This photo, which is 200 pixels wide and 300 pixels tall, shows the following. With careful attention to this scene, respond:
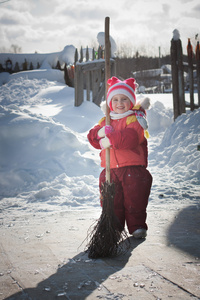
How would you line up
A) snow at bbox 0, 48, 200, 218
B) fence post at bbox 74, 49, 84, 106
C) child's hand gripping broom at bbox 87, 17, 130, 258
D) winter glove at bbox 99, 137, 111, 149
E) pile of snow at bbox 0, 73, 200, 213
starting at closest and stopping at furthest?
1. child's hand gripping broom at bbox 87, 17, 130, 258
2. winter glove at bbox 99, 137, 111, 149
3. snow at bbox 0, 48, 200, 218
4. pile of snow at bbox 0, 73, 200, 213
5. fence post at bbox 74, 49, 84, 106

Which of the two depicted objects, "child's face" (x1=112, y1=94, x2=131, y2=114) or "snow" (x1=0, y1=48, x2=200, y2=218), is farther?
"snow" (x1=0, y1=48, x2=200, y2=218)

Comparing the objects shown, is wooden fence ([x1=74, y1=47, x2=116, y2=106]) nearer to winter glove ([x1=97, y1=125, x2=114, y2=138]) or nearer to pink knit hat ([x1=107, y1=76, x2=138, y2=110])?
pink knit hat ([x1=107, y1=76, x2=138, y2=110])

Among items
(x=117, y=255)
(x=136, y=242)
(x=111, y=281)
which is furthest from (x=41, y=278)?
(x=136, y=242)

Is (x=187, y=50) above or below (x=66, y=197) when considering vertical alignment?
above

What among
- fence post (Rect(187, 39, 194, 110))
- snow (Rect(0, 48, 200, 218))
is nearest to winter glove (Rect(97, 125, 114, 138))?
snow (Rect(0, 48, 200, 218))

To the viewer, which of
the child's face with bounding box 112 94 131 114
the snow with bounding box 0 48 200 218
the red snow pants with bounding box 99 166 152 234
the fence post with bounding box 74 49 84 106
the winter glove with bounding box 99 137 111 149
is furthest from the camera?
the fence post with bounding box 74 49 84 106

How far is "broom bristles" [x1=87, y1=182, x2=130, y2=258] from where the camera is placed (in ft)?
7.72

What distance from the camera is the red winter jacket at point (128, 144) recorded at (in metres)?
2.71

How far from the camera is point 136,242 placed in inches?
105

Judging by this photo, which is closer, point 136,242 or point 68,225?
point 136,242

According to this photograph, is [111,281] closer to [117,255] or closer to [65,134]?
[117,255]

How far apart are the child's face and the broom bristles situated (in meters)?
0.72

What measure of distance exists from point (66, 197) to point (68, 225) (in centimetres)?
105

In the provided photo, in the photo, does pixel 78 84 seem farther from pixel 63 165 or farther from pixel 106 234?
pixel 106 234
